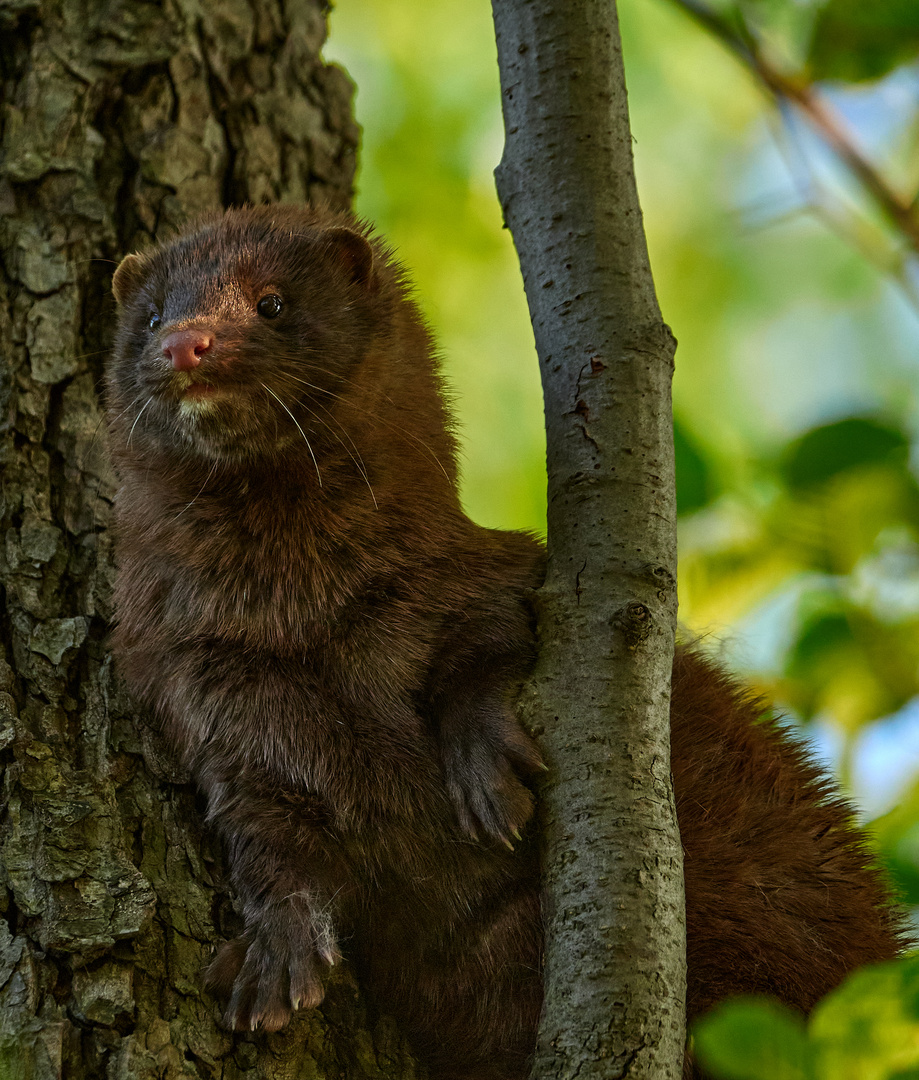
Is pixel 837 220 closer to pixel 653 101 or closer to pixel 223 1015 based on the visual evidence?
pixel 223 1015

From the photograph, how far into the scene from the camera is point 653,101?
30.6 feet

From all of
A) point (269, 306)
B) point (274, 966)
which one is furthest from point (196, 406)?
point (274, 966)

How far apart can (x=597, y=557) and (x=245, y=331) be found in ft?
4.64

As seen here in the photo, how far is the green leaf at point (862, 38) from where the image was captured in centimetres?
313

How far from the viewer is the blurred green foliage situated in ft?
6.53

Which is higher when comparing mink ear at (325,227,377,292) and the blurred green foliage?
mink ear at (325,227,377,292)

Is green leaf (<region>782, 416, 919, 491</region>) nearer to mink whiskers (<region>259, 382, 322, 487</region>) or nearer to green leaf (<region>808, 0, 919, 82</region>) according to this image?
green leaf (<region>808, 0, 919, 82</region>)

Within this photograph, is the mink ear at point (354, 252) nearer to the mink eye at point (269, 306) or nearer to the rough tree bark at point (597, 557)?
the mink eye at point (269, 306)

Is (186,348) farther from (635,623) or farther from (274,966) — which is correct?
(274,966)

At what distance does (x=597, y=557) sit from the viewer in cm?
310

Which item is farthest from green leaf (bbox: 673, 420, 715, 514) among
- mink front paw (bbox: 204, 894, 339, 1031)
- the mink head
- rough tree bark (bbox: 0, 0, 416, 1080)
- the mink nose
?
rough tree bark (bbox: 0, 0, 416, 1080)

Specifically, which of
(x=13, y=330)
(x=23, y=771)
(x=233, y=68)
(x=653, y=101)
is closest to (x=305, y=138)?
(x=233, y=68)

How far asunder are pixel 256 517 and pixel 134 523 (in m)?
0.45

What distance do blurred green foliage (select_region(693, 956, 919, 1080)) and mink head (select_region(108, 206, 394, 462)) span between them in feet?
7.32
